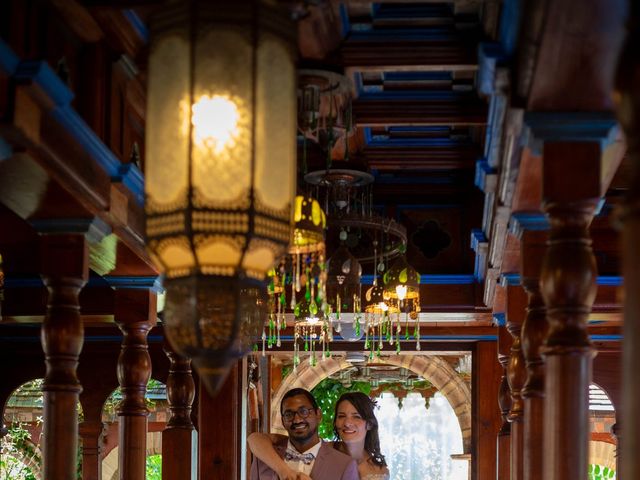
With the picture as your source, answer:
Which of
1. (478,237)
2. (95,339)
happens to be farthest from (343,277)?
(95,339)

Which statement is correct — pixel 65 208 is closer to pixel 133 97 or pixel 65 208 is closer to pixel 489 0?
pixel 133 97

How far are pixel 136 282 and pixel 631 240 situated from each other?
22.6ft

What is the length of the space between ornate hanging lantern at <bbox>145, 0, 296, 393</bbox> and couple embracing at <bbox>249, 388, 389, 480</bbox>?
21.4ft

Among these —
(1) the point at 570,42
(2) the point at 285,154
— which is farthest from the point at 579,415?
(2) the point at 285,154

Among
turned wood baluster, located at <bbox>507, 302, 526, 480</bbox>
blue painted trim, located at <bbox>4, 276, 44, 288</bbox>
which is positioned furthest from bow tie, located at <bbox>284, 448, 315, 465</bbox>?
blue painted trim, located at <bbox>4, 276, 44, 288</bbox>

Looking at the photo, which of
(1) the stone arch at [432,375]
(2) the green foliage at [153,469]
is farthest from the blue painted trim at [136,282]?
(2) the green foliage at [153,469]

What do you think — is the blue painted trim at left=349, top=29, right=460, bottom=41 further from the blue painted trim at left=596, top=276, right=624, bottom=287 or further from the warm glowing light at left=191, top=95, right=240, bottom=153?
the blue painted trim at left=596, top=276, right=624, bottom=287

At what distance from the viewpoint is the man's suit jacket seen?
407 inches

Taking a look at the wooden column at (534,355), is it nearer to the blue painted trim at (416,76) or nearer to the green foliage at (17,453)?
the blue painted trim at (416,76)

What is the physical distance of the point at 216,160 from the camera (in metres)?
3.79

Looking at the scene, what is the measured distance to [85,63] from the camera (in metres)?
7.02

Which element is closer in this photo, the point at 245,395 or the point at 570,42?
the point at 570,42

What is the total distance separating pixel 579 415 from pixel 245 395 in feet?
30.0

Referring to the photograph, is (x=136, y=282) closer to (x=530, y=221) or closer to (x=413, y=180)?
(x=413, y=180)
